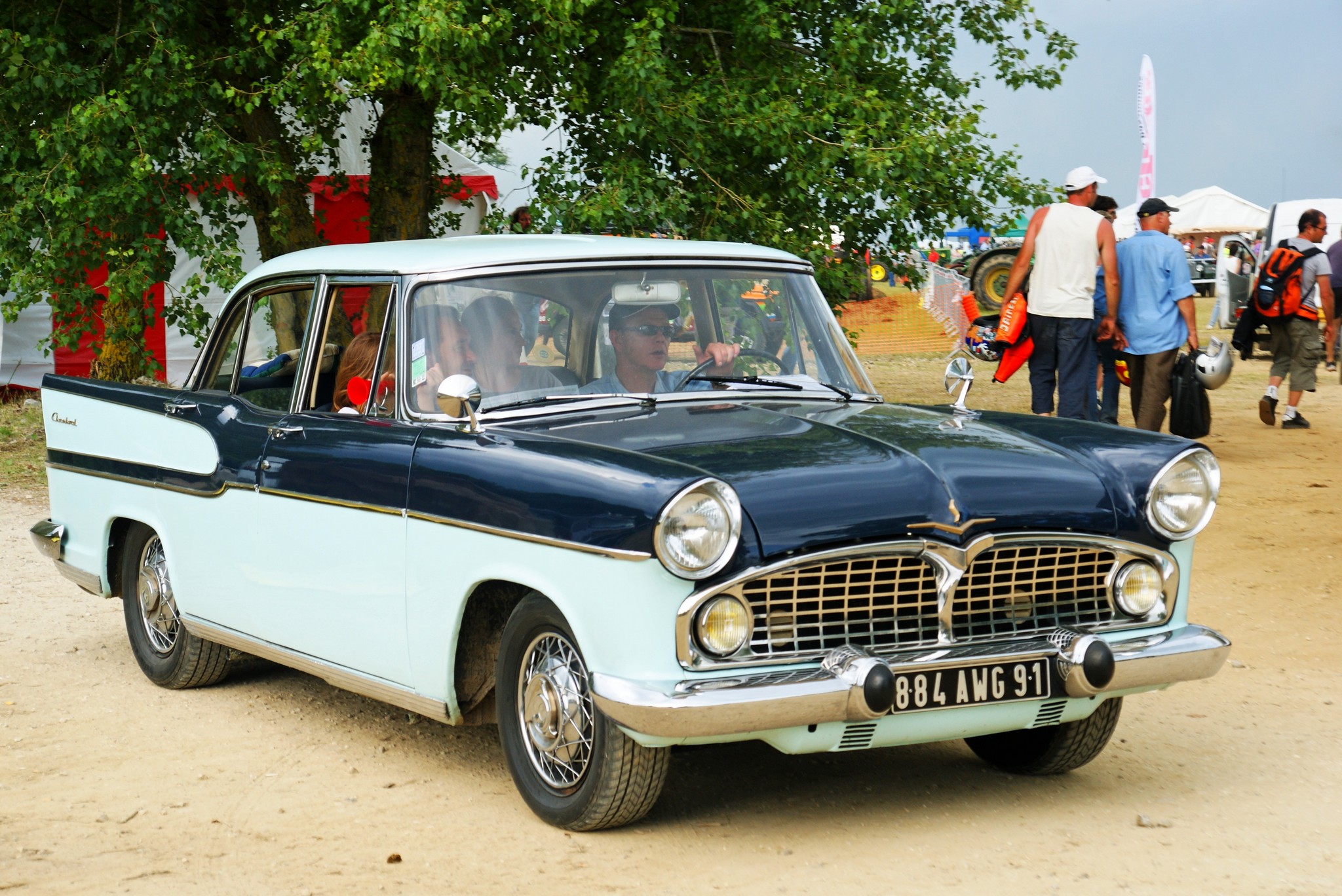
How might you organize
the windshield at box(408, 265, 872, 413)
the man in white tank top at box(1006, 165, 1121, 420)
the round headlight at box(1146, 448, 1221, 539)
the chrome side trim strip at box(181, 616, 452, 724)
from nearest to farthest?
the round headlight at box(1146, 448, 1221, 539) → the chrome side trim strip at box(181, 616, 452, 724) → the windshield at box(408, 265, 872, 413) → the man in white tank top at box(1006, 165, 1121, 420)

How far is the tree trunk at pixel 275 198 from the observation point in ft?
41.6

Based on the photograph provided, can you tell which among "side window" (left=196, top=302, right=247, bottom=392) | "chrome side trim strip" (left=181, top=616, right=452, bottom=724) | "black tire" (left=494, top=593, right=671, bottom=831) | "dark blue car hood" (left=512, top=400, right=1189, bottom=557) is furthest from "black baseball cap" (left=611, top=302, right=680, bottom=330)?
"side window" (left=196, top=302, right=247, bottom=392)

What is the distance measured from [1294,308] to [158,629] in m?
11.2

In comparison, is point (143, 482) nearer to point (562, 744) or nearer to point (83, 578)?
point (83, 578)

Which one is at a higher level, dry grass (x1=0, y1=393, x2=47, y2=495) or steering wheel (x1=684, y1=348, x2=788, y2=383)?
steering wheel (x1=684, y1=348, x2=788, y2=383)

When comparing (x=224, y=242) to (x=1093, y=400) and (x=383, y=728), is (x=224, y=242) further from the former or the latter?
(x=383, y=728)

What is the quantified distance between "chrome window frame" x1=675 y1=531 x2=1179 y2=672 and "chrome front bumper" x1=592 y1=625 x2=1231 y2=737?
5cm

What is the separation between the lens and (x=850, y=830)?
4195 mm

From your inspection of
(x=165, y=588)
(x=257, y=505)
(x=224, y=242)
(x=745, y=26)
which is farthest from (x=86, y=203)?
(x=257, y=505)

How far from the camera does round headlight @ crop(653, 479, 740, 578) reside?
3.71 meters

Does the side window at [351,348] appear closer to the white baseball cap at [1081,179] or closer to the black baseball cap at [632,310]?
the black baseball cap at [632,310]

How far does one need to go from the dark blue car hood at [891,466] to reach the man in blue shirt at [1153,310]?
655cm

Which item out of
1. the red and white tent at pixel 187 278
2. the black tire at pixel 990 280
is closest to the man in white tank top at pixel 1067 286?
the red and white tent at pixel 187 278

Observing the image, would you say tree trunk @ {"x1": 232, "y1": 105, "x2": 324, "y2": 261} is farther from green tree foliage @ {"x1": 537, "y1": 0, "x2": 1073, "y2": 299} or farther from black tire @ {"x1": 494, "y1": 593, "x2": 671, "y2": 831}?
black tire @ {"x1": 494, "y1": 593, "x2": 671, "y2": 831}
